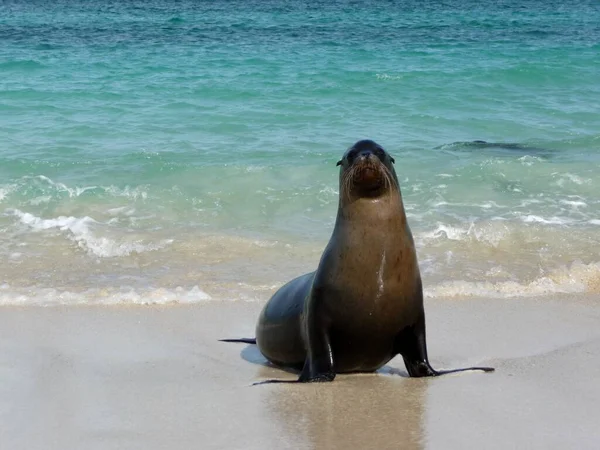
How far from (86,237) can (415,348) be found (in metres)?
4.66

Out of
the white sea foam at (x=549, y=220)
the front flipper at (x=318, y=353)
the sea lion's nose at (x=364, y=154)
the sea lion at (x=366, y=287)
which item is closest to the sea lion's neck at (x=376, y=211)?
the sea lion at (x=366, y=287)

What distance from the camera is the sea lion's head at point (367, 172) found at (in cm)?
443

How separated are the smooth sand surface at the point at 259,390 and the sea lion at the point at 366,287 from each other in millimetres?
127

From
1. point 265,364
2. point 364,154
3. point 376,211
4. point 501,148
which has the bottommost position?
point 501,148

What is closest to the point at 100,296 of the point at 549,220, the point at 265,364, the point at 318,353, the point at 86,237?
the point at 86,237

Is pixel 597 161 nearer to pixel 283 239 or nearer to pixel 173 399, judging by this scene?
pixel 283 239

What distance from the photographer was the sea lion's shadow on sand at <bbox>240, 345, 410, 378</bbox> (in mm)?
4770

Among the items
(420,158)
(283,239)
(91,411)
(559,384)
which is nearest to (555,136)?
(420,158)

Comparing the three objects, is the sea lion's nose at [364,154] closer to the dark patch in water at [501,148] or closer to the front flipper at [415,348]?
the front flipper at [415,348]

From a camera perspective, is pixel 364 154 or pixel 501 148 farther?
pixel 501 148

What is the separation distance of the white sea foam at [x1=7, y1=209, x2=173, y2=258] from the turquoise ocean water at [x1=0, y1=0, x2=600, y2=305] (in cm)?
3

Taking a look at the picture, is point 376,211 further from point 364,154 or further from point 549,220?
point 549,220

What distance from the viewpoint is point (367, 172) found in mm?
4441

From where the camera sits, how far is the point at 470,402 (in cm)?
415
